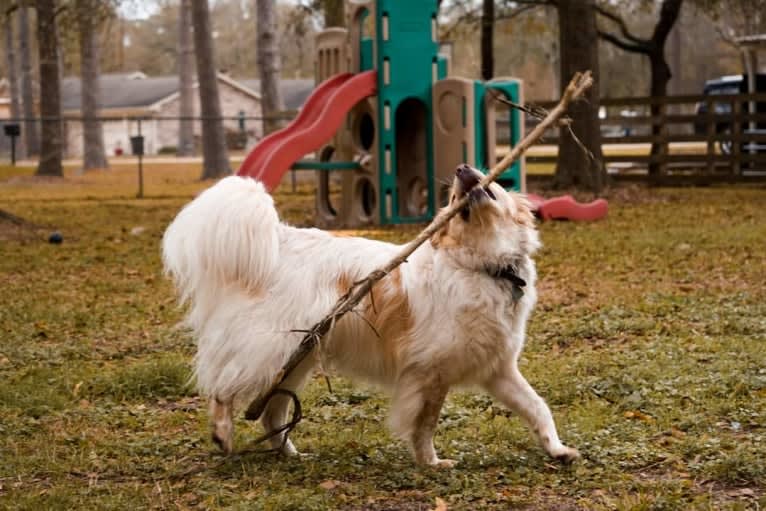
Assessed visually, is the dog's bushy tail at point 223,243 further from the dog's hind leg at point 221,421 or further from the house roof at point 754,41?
the house roof at point 754,41

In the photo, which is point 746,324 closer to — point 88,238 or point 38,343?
point 38,343

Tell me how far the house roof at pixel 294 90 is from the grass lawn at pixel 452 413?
63.7m

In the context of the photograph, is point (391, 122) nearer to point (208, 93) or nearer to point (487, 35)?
point (487, 35)

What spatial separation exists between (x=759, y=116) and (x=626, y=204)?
18.0 feet

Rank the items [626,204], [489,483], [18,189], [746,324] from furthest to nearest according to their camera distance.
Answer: [18,189] < [626,204] < [746,324] < [489,483]

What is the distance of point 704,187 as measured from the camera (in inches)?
902

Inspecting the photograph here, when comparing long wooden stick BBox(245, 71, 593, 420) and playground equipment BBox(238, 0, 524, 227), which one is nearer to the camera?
long wooden stick BBox(245, 71, 593, 420)

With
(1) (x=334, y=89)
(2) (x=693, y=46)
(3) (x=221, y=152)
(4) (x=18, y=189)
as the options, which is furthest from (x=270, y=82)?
(2) (x=693, y=46)

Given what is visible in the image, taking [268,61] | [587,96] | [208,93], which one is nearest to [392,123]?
[587,96]

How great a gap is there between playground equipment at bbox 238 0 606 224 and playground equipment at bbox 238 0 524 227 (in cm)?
1

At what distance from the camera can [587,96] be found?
65.8 feet

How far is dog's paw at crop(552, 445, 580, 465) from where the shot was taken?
5.12m

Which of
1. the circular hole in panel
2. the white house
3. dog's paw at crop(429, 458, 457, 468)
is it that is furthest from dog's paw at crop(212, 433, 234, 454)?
the white house

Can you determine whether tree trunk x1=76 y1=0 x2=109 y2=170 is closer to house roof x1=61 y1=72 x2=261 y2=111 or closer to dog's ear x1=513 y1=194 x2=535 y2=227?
house roof x1=61 y1=72 x2=261 y2=111
